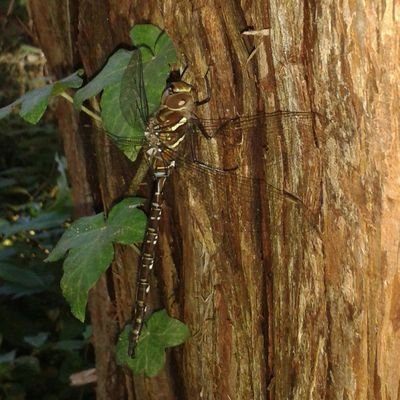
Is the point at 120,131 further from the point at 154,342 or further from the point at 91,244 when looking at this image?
the point at 154,342

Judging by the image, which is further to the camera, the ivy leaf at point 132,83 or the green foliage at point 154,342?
the green foliage at point 154,342

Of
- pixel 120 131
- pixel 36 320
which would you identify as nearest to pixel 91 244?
pixel 120 131

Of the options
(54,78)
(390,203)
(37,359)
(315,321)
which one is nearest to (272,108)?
(390,203)

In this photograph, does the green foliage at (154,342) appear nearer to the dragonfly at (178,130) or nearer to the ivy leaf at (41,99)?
the dragonfly at (178,130)

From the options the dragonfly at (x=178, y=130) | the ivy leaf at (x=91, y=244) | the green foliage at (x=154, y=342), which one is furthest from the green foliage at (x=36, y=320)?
the dragonfly at (x=178, y=130)

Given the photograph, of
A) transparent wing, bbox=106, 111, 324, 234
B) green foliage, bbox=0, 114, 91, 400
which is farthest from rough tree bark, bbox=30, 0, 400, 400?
green foliage, bbox=0, 114, 91, 400

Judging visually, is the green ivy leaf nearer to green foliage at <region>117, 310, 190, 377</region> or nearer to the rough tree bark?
the rough tree bark
